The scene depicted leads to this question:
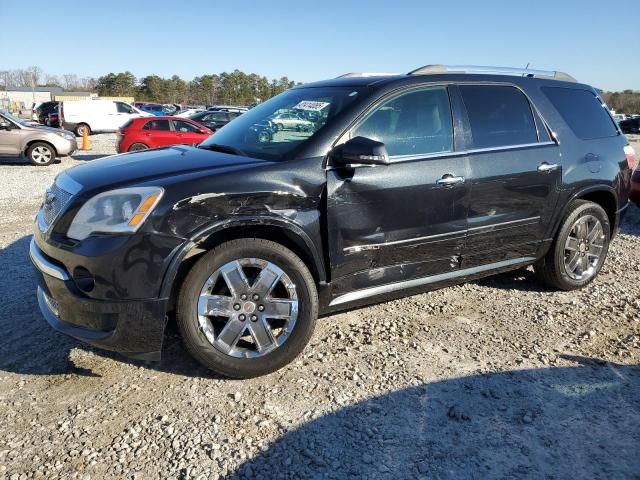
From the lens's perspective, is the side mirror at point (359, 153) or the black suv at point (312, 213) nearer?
the black suv at point (312, 213)

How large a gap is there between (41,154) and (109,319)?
515 inches

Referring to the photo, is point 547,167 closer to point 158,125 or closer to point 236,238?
point 236,238

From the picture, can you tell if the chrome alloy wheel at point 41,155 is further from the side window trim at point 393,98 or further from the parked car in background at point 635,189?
the parked car in background at point 635,189

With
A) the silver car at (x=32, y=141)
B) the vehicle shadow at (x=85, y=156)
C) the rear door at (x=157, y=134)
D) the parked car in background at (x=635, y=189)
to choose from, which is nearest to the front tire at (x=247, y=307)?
the parked car in background at (x=635, y=189)

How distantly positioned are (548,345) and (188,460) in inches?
99.8

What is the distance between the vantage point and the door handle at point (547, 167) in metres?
4.02

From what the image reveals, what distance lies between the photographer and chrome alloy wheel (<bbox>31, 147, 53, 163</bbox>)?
13703mm

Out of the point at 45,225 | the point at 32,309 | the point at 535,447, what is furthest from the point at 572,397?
the point at 32,309

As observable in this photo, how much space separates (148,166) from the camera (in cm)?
315

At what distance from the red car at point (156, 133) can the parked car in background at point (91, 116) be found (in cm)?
919

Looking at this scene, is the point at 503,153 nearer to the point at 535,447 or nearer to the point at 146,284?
the point at 535,447

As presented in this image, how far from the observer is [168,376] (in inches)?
123

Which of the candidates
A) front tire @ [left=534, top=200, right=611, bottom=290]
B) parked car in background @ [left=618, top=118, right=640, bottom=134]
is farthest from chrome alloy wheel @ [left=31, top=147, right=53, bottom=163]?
parked car in background @ [left=618, top=118, right=640, bottom=134]

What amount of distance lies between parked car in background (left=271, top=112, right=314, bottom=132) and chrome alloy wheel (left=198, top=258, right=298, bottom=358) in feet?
3.39
